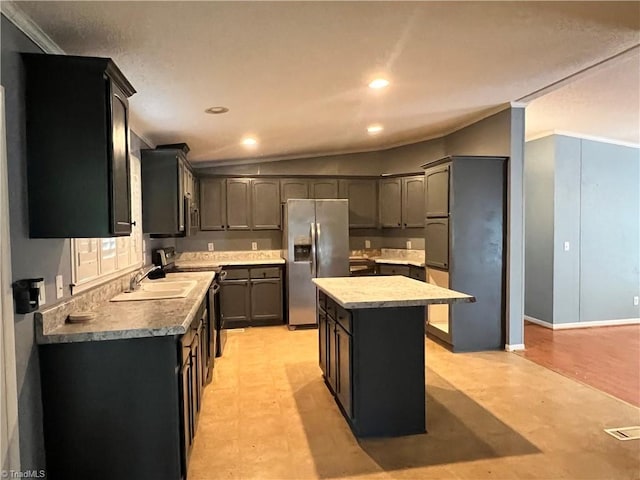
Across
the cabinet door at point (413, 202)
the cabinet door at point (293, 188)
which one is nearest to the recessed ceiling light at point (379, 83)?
the cabinet door at point (413, 202)

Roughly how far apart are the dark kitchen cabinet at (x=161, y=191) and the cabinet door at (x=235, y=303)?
5.08 ft

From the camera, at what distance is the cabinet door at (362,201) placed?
21.0 feet

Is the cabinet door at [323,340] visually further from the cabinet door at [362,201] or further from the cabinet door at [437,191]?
the cabinet door at [362,201]

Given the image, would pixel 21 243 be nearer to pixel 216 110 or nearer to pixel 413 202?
pixel 216 110

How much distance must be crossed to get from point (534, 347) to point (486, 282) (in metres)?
0.96

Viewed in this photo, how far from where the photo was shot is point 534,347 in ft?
15.4

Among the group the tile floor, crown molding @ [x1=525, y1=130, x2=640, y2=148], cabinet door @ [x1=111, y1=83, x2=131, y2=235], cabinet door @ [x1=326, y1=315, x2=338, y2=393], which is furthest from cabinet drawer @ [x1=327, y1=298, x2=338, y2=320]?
crown molding @ [x1=525, y1=130, x2=640, y2=148]

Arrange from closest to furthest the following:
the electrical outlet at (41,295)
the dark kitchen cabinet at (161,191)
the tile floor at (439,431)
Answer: the electrical outlet at (41,295)
the tile floor at (439,431)
the dark kitchen cabinet at (161,191)

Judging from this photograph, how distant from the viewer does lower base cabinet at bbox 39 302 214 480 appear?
2010 mm

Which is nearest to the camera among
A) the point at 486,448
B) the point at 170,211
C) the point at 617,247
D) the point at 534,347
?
the point at 486,448

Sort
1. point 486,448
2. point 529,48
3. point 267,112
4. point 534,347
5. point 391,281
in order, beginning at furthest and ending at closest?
point 534,347, point 267,112, point 391,281, point 529,48, point 486,448

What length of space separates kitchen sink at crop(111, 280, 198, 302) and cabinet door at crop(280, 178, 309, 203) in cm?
267

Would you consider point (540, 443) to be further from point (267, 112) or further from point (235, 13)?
point (267, 112)

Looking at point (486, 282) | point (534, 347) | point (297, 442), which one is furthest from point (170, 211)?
point (534, 347)
